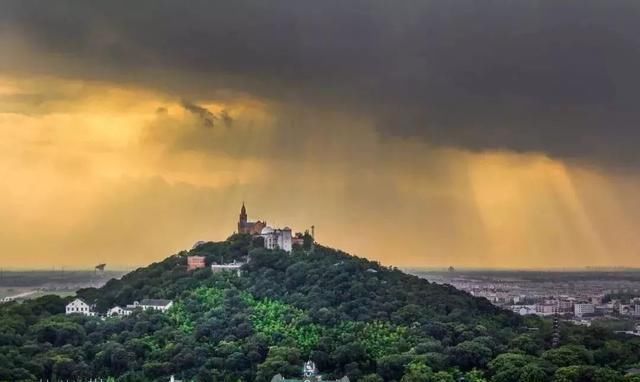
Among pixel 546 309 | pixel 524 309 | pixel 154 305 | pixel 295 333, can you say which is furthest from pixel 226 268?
pixel 546 309

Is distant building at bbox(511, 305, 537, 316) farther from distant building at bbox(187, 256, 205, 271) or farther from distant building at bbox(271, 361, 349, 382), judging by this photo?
distant building at bbox(271, 361, 349, 382)

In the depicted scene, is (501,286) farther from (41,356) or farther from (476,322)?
(41,356)

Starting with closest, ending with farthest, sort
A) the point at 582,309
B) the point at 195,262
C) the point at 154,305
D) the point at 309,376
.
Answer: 1. the point at 309,376
2. the point at 154,305
3. the point at 195,262
4. the point at 582,309

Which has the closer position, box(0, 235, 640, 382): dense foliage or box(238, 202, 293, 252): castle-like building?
box(0, 235, 640, 382): dense foliage

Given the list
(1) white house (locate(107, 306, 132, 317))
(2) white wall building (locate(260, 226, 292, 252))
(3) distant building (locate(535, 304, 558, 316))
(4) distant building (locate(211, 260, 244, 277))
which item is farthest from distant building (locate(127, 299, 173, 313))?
(3) distant building (locate(535, 304, 558, 316))

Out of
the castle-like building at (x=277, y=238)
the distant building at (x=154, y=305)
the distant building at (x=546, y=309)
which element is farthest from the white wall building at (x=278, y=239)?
the distant building at (x=546, y=309)

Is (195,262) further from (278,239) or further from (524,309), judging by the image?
(524,309)

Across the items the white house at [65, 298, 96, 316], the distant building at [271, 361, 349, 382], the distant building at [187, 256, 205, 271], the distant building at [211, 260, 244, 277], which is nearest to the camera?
the distant building at [271, 361, 349, 382]

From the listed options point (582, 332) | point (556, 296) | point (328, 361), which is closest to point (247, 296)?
point (328, 361)
